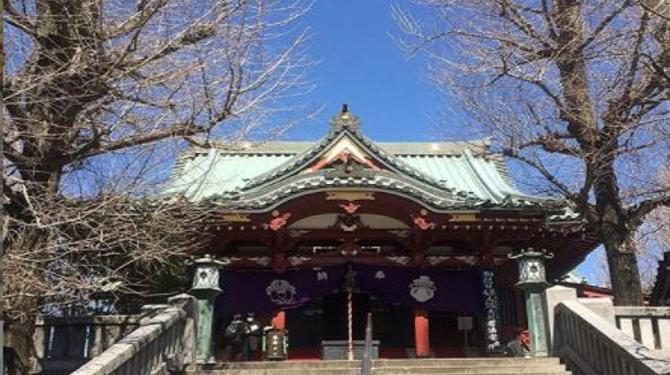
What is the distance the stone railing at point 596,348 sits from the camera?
22.4ft

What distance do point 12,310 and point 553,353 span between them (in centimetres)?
684

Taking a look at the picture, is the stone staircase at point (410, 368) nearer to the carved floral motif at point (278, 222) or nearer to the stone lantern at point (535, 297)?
the stone lantern at point (535, 297)

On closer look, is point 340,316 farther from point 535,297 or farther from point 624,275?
point 624,275

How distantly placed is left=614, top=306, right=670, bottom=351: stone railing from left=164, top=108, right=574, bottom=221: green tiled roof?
146 inches

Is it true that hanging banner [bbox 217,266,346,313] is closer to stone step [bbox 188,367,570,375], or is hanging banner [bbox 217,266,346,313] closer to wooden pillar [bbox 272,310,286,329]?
wooden pillar [bbox 272,310,286,329]

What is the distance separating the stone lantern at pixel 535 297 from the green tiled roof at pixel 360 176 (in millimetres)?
1501

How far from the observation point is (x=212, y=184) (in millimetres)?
15836

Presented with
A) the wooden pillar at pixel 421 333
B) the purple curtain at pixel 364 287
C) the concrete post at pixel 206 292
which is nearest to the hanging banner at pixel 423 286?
the purple curtain at pixel 364 287

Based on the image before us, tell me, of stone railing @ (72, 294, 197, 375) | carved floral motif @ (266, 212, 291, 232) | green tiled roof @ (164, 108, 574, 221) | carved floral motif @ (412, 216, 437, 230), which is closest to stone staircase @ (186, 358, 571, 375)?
stone railing @ (72, 294, 197, 375)

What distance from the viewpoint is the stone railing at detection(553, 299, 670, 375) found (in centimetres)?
683

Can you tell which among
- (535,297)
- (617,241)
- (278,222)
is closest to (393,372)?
(535,297)

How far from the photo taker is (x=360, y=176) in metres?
13.1

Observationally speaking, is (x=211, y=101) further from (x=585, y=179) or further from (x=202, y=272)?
(x=585, y=179)

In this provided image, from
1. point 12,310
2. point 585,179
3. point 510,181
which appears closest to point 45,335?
point 12,310
